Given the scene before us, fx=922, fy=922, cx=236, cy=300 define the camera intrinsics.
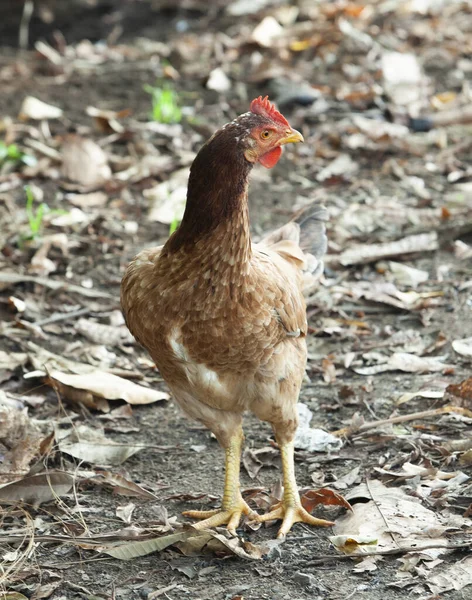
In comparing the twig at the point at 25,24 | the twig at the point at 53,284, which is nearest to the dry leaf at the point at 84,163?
the twig at the point at 53,284

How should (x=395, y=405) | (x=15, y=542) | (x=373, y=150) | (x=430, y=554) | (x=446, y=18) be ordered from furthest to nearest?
(x=446, y=18), (x=373, y=150), (x=395, y=405), (x=15, y=542), (x=430, y=554)

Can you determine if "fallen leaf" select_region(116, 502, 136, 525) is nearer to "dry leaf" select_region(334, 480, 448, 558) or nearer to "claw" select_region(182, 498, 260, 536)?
"claw" select_region(182, 498, 260, 536)

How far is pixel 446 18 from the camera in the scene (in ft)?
31.5

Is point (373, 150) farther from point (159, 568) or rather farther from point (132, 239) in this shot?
point (159, 568)

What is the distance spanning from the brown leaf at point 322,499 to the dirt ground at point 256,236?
92mm

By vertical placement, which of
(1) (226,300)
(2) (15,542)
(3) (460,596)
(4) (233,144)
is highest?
(4) (233,144)

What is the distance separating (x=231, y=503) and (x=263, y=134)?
152 cm

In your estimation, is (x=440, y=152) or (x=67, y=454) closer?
(x=67, y=454)

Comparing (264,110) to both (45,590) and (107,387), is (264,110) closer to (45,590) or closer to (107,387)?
(107,387)

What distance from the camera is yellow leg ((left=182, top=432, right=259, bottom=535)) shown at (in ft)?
12.6

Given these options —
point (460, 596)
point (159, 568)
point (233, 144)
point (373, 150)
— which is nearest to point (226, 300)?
point (233, 144)

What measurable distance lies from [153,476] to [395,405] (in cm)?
124

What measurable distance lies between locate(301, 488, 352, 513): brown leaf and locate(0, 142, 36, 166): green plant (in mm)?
4079

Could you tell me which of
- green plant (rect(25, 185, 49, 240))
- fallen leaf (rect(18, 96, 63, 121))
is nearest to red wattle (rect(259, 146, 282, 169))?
green plant (rect(25, 185, 49, 240))
